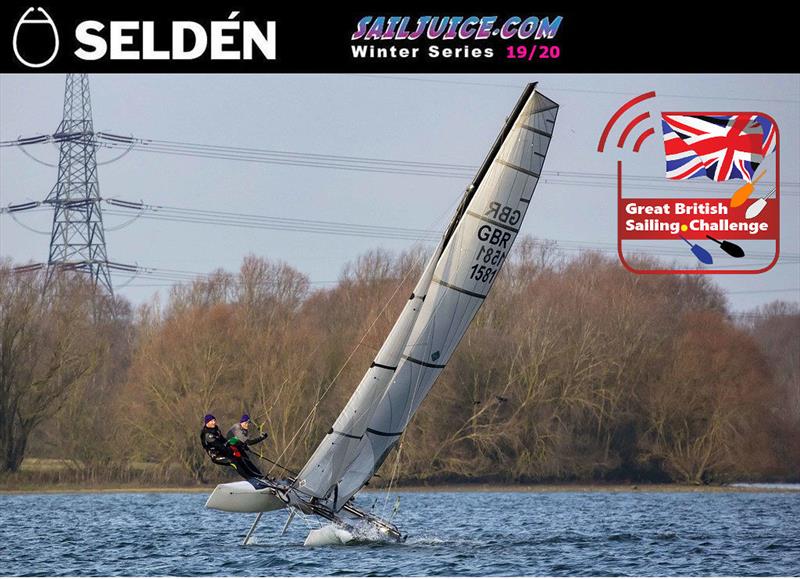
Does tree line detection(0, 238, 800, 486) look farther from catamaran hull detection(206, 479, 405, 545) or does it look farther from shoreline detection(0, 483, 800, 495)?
catamaran hull detection(206, 479, 405, 545)

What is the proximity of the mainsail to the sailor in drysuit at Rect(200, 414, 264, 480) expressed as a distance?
1.33 m

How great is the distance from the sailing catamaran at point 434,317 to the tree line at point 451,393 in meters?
26.5

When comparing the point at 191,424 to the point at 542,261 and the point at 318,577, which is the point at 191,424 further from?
the point at 318,577

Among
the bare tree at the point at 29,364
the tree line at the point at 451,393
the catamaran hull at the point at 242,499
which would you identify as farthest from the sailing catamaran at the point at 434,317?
the bare tree at the point at 29,364

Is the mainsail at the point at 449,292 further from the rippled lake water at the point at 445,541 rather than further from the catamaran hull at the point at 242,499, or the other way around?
the rippled lake water at the point at 445,541

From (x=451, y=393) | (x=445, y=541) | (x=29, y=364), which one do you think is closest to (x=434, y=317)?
(x=445, y=541)

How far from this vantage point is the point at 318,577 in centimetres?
2211

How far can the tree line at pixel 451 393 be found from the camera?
5425 centimetres

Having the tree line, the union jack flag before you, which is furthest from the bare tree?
the union jack flag

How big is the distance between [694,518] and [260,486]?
16.6 metres

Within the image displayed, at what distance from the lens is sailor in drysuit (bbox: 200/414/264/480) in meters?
24.4

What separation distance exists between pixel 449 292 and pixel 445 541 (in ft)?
19.9

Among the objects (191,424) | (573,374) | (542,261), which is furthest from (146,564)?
(542,261)

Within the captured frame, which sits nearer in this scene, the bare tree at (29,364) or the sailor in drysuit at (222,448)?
the sailor in drysuit at (222,448)
